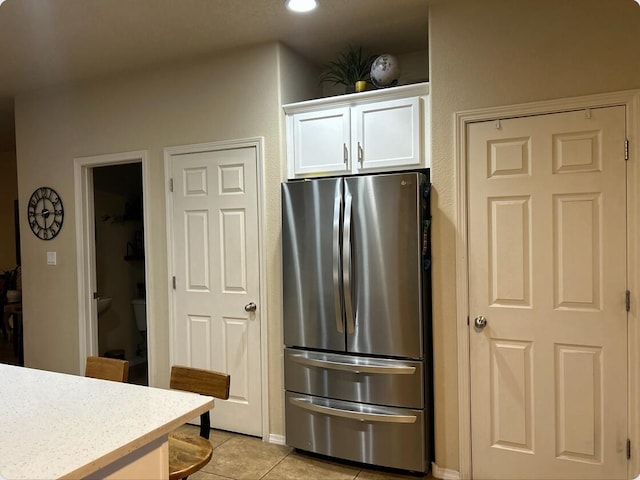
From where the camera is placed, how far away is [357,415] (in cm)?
259

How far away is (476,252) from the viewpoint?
2.50 metres

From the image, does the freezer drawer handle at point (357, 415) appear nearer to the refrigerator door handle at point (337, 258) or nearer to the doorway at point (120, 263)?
the refrigerator door handle at point (337, 258)

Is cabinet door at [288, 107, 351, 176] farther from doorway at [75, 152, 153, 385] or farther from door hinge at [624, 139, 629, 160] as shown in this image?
doorway at [75, 152, 153, 385]

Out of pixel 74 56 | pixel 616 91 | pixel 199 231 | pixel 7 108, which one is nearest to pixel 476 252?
pixel 616 91

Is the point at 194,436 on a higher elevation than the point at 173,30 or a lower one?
lower

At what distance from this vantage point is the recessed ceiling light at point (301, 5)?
2475 millimetres

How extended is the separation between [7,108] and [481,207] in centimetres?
446

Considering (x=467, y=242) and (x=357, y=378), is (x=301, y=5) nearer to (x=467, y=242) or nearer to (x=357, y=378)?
(x=467, y=242)

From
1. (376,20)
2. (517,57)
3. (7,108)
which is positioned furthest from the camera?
(7,108)

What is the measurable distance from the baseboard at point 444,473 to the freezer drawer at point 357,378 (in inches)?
15.8

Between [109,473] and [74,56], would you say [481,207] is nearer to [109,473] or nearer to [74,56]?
[109,473]

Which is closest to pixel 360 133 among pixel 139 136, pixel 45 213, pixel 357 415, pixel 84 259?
pixel 357 415

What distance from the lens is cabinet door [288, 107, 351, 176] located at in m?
2.82

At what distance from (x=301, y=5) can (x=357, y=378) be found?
213cm
